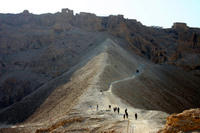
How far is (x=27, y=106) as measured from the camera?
38500mm

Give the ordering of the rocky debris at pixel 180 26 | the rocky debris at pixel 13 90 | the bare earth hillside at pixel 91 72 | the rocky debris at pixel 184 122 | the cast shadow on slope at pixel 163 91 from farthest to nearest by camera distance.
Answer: the rocky debris at pixel 180 26 → the rocky debris at pixel 13 90 → the cast shadow on slope at pixel 163 91 → the bare earth hillside at pixel 91 72 → the rocky debris at pixel 184 122

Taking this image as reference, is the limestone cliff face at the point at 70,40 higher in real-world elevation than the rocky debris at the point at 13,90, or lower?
higher

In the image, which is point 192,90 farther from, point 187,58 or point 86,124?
point 86,124

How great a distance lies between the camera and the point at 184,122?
1283 cm

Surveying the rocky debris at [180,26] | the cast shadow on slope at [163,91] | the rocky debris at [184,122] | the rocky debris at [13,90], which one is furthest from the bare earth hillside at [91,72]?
the rocky debris at [184,122]

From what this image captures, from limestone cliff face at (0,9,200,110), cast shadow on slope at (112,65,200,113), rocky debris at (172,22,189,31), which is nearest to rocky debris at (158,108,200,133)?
cast shadow on slope at (112,65,200,113)

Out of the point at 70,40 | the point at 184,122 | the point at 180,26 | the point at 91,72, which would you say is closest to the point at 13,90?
the point at 70,40

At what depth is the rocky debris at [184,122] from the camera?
1256cm

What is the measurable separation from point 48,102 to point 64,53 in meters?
31.4

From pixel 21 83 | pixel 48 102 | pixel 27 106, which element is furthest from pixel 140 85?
pixel 21 83

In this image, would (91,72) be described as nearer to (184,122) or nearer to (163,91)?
(163,91)

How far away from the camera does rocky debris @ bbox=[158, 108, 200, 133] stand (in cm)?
1256

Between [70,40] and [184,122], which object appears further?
[70,40]

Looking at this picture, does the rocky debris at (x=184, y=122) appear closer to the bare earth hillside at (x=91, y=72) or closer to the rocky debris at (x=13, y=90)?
the bare earth hillside at (x=91, y=72)
